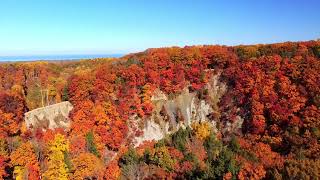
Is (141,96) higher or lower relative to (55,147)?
higher

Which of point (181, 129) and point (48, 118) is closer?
point (181, 129)

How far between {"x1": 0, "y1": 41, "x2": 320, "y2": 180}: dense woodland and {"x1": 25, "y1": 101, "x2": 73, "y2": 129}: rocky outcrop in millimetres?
1631

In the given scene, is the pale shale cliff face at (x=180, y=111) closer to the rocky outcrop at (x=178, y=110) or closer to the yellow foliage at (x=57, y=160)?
the rocky outcrop at (x=178, y=110)

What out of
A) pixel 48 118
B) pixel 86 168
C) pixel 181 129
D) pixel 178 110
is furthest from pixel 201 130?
pixel 48 118

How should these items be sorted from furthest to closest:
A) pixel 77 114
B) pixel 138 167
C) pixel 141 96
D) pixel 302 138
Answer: pixel 141 96 → pixel 77 114 → pixel 302 138 → pixel 138 167

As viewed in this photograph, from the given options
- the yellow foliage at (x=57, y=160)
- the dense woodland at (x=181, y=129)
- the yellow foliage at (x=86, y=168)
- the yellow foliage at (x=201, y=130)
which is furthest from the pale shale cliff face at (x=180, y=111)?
the yellow foliage at (x=86, y=168)

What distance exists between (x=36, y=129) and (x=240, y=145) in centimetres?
3327

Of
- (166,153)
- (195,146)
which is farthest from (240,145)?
(166,153)

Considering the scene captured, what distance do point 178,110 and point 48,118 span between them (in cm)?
2288

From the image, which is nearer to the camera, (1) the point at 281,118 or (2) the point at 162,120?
(1) the point at 281,118

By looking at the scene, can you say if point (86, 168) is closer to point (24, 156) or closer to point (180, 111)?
point (24, 156)

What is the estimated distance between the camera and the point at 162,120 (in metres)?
72.4

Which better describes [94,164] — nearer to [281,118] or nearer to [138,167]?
[138,167]

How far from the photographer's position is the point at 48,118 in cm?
6919
